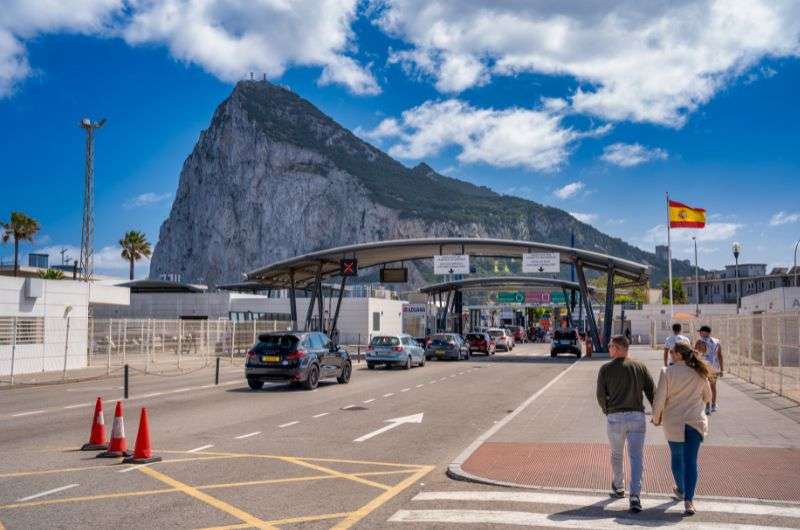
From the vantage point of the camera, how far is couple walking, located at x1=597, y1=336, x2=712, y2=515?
7.27 m

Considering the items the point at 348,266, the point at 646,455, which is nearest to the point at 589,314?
the point at 348,266

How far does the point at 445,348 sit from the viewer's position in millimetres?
41406

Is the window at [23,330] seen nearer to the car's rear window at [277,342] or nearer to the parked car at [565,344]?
the car's rear window at [277,342]

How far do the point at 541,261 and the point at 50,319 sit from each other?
29.9 m

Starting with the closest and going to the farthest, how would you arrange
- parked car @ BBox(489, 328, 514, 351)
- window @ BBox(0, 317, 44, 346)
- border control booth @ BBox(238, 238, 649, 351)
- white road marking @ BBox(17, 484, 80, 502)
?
1. white road marking @ BBox(17, 484, 80, 502)
2. window @ BBox(0, 317, 44, 346)
3. border control booth @ BBox(238, 238, 649, 351)
4. parked car @ BBox(489, 328, 514, 351)

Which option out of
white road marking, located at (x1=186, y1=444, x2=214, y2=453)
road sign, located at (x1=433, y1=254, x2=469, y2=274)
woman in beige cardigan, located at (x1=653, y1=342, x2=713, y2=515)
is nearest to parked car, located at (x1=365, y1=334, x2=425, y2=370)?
road sign, located at (x1=433, y1=254, x2=469, y2=274)

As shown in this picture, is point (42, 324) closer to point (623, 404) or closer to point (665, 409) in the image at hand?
point (623, 404)

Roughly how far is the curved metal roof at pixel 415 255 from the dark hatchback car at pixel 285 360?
2504 cm

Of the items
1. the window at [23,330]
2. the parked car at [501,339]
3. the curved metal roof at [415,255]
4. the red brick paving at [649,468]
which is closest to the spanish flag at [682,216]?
the curved metal roof at [415,255]

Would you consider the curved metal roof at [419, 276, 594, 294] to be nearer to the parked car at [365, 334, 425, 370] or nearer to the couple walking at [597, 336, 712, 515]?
the parked car at [365, 334, 425, 370]

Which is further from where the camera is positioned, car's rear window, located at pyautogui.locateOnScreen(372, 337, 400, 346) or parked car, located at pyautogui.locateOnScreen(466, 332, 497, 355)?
parked car, located at pyautogui.locateOnScreen(466, 332, 497, 355)

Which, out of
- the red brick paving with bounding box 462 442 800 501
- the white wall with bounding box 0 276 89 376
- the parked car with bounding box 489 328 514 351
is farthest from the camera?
the parked car with bounding box 489 328 514 351

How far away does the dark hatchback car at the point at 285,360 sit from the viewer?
21.4 metres

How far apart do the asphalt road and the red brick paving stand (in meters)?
0.75
